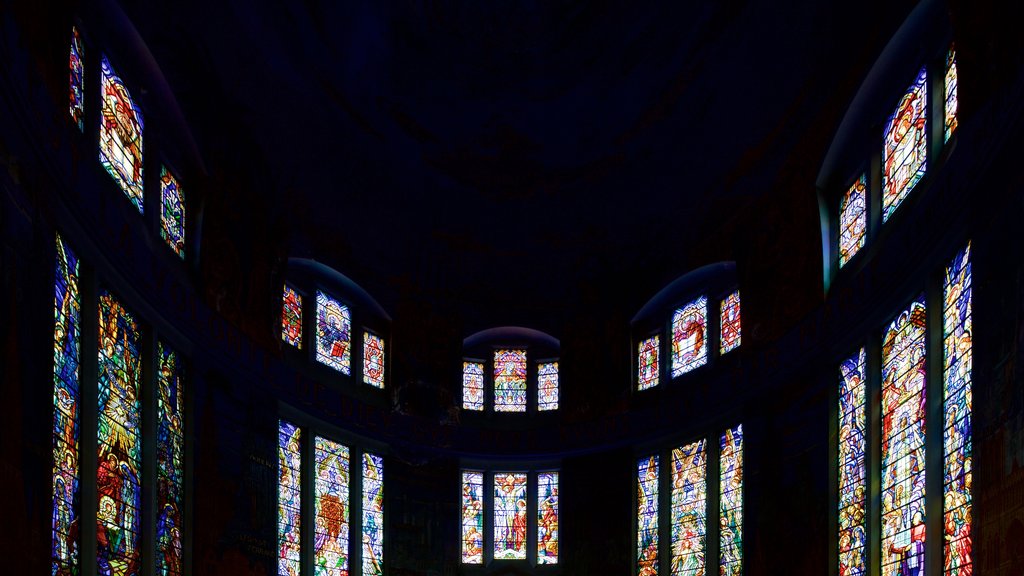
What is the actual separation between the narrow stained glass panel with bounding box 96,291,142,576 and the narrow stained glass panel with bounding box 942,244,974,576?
33.0 feet

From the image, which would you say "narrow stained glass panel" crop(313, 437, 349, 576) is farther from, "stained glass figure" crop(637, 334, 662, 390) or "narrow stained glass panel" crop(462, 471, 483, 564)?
"stained glass figure" crop(637, 334, 662, 390)

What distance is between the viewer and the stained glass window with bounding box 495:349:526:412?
24375 millimetres

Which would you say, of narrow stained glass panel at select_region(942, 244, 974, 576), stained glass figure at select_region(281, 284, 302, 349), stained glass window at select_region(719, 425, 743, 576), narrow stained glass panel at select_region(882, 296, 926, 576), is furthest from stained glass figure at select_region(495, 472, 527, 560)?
narrow stained glass panel at select_region(942, 244, 974, 576)

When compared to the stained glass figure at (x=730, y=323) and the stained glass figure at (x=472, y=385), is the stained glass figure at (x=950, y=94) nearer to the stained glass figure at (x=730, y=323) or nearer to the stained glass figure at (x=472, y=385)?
the stained glass figure at (x=730, y=323)

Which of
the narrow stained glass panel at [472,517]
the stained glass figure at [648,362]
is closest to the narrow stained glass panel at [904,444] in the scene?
the stained glass figure at [648,362]

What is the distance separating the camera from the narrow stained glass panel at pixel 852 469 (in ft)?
47.9

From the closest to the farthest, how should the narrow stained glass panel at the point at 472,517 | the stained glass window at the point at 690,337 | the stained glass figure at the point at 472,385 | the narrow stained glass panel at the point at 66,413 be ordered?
1. the narrow stained glass panel at the point at 66,413
2. the stained glass window at the point at 690,337
3. the narrow stained glass panel at the point at 472,517
4. the stained glass figure at the point at 472,385

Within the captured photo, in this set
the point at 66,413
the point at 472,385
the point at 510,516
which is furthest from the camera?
the point at 472,385

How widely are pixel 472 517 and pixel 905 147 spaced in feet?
43.2

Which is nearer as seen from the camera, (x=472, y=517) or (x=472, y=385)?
(x=472, y=517)

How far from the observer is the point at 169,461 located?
15.1 metres

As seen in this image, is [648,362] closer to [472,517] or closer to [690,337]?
[690,337]

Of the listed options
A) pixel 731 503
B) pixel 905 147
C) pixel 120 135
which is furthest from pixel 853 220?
pixel 120 135

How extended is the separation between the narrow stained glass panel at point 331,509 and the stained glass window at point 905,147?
38.4ft
